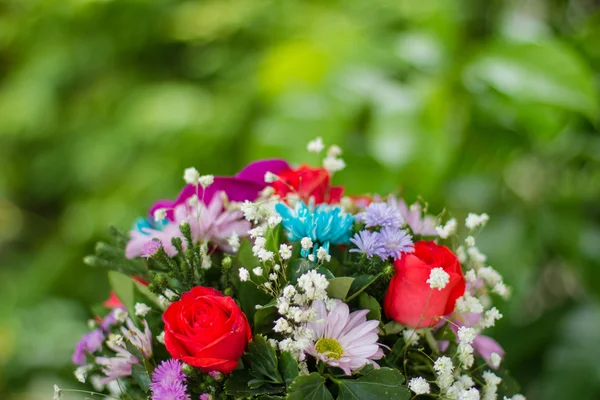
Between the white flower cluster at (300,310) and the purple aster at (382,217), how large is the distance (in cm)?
7

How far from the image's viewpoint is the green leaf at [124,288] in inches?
20.2

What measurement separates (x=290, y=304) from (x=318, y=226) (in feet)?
0.20

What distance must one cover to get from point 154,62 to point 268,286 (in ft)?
4.68

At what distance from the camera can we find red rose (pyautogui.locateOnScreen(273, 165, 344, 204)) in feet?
1.75

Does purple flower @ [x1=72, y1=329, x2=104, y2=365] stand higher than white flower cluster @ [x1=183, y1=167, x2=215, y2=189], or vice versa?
white flower cluster @ [x1=183, y1=167, x2=215, y2=189]

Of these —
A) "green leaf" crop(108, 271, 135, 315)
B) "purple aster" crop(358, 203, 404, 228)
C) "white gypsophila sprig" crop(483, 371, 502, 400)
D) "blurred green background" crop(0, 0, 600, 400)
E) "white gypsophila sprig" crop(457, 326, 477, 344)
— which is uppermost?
"purple aster" crop(358, 203, 404, 228)

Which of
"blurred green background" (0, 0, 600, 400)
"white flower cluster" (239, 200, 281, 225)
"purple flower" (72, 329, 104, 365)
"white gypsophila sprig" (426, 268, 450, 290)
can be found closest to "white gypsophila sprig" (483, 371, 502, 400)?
"white gypsophila sprig" (426, 268, 450, 290)

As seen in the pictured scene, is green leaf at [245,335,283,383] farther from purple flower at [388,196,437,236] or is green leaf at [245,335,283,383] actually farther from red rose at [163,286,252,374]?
purple flower at [388,196,437,236]

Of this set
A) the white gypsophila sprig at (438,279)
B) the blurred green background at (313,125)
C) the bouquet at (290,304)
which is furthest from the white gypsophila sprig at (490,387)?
the blurred green background at (313,125)

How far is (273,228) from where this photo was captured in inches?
18.3

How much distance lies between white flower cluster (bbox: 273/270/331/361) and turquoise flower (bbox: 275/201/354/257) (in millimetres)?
41

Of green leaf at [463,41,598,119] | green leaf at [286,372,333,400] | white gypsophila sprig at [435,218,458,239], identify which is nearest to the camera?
green leaf at [286,372,333,400]

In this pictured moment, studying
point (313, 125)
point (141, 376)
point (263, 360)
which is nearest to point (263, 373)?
point (263, 360)

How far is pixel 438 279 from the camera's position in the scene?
1.39 feet
